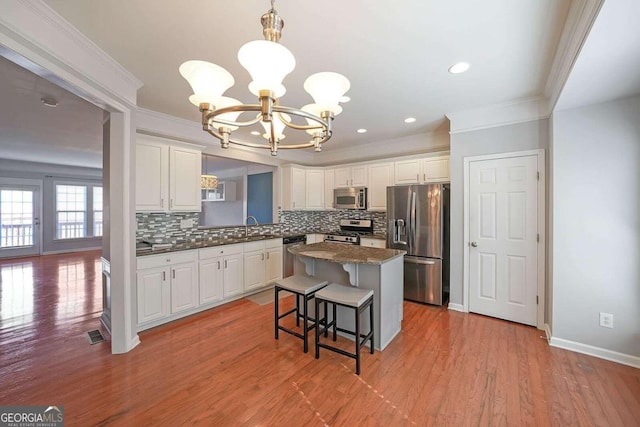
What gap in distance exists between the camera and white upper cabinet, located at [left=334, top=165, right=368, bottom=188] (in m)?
4.68

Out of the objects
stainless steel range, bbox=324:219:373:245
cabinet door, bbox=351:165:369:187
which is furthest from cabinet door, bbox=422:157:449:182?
stainless steel range, bbox=324:219:373:245

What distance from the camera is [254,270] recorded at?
4.03 metres

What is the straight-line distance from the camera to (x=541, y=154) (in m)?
2.80

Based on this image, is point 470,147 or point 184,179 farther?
point 184,179

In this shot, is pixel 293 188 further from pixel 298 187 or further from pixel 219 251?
pixel 219 251

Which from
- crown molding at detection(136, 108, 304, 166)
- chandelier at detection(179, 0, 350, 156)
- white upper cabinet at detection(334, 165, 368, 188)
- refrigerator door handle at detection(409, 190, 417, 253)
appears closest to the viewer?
chandelier at detection(179, 0, 350, 156)

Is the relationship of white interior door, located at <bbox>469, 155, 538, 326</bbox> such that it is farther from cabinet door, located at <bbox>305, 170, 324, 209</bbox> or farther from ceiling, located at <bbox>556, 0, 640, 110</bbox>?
cabinet door, located at <bbox>305, 170, 324, 209</bbox>

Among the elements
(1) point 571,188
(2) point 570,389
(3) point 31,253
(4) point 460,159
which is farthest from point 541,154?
(3) point 31,253

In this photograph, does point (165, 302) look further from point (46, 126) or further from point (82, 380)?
point (46, 126)

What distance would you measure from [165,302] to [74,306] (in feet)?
5.93

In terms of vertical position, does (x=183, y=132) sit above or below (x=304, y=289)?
above

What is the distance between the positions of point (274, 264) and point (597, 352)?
393 cm

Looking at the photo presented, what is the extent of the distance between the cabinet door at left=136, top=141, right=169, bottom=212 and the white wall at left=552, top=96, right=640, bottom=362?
14.3 ft

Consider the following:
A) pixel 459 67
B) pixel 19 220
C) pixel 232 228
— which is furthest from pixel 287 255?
pixel 19 220
